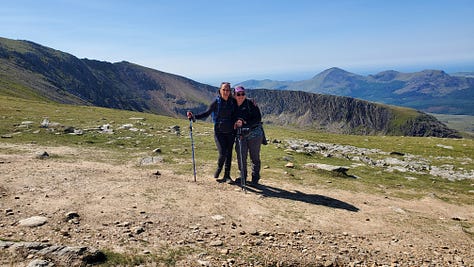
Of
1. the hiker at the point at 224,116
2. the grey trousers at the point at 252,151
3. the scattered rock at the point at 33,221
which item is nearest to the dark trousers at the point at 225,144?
the hiker at the point at 224,116

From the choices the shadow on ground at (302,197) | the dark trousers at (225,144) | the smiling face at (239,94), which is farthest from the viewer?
the dark trousers at (225,144)

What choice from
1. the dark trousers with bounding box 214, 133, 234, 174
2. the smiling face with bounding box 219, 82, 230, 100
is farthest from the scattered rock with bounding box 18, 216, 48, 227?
the smiling face with bounding box 219, 82, 230, 100

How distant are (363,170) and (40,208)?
68.8 feet

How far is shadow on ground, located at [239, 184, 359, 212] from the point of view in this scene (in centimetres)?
1376

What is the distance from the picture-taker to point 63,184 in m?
12.9

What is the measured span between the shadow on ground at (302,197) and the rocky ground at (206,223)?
5cm

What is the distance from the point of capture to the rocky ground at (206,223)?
827 centimetres

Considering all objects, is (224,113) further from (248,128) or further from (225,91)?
(248,128)

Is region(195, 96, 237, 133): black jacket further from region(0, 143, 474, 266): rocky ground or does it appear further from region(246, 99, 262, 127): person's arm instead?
region(0, 143, 474, 266): rocky ground

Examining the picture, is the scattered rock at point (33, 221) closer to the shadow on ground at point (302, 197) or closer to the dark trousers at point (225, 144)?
the dark trousers at point (225, 144)

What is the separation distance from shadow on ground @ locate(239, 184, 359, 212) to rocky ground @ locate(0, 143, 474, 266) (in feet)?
0.18

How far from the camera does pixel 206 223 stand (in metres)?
10.4

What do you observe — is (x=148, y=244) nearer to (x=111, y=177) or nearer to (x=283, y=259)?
(x=283, y=259)

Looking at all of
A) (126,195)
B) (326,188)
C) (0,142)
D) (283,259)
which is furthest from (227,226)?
(0,142)
